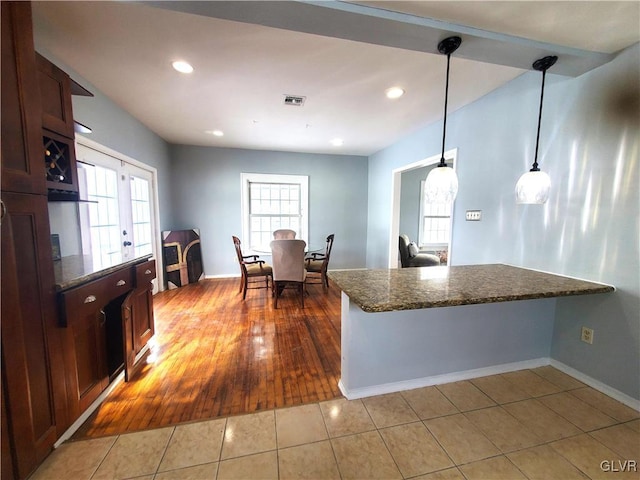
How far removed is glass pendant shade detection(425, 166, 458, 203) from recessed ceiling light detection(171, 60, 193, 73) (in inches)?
82.4

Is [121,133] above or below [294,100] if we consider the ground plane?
below

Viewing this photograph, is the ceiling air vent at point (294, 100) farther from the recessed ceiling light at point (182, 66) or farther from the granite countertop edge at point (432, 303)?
the granite countertop edge at point (432, 303)

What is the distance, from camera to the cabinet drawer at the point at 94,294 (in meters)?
1.36

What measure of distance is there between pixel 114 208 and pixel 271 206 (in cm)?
257

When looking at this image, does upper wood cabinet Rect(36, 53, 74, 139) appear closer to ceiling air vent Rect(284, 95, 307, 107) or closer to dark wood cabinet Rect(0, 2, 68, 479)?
dark wood cabinet Rect(0, 2, 68, 479)

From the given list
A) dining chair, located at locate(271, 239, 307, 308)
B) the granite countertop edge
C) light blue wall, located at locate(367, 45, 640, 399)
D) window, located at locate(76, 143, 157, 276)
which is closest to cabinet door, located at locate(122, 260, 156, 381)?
window, located at locate(76, 143, 157, 276)

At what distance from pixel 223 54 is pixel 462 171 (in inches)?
102

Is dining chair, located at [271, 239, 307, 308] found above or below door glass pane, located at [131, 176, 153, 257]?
below

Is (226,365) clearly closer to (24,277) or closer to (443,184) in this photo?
(24,277)

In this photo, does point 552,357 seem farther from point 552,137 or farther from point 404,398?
point 552,137

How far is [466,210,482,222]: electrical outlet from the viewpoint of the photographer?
104 inches

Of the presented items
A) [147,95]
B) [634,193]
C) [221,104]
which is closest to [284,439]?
[634,193]

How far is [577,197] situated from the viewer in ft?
6.07

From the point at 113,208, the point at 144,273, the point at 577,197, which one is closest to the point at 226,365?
the point at 144,273
